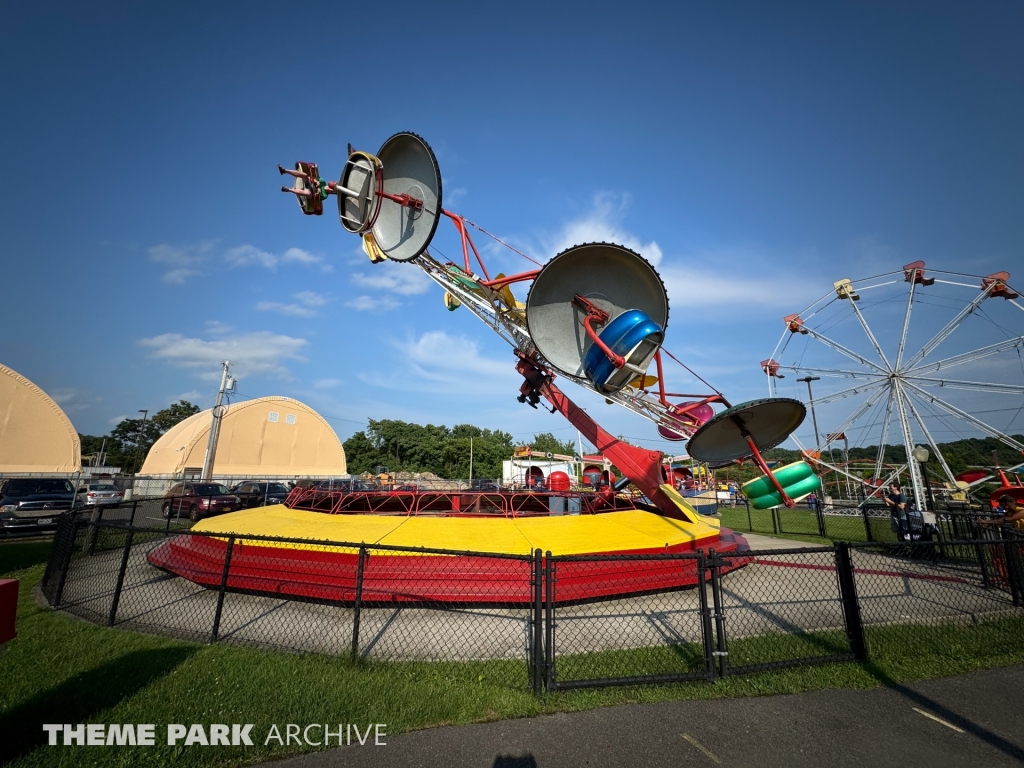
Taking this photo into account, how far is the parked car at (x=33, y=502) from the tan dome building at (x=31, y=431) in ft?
75.0

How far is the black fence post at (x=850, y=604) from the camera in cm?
551

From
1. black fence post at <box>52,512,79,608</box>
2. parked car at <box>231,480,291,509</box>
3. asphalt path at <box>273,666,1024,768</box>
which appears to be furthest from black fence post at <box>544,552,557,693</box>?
parked car at <box>231,480,291,509</box>

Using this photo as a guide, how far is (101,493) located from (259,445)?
20905 mm

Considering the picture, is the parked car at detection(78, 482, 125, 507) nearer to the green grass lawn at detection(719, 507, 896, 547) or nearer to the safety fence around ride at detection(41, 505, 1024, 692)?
the safety fence around ride at detection(41, 505, 1024, 692)

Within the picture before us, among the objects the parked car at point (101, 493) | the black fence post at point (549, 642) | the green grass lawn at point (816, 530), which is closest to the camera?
the black fence post at point (549, 642)

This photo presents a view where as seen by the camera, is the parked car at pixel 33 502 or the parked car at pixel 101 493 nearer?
the parked car at pixel 33 502

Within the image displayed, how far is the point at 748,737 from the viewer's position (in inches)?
154

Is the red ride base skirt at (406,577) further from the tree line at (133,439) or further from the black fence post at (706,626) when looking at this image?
the tree line at (133,439)

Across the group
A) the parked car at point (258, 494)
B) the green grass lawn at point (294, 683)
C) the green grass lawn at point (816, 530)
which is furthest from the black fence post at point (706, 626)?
the parked car at point (258, 494)

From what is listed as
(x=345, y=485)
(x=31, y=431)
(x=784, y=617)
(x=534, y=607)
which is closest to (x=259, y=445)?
(x=31, y=431)

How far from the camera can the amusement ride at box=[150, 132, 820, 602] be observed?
23.4 ft

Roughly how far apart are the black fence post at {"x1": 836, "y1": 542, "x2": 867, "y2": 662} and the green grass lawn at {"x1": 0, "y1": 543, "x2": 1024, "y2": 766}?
0.23 m

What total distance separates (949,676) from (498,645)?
524cm

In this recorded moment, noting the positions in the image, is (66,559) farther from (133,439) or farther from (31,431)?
(133,439)
